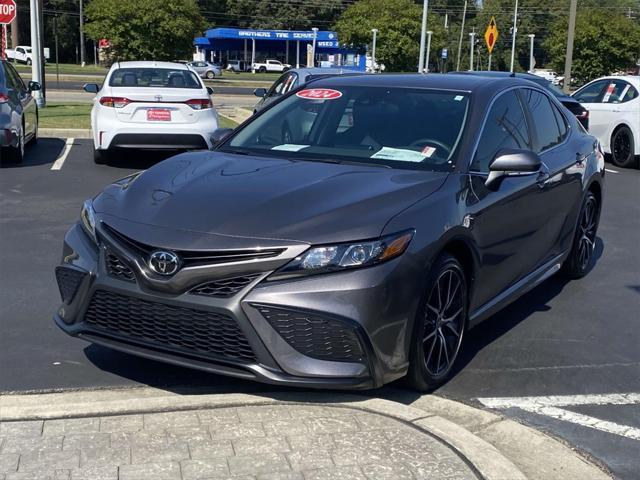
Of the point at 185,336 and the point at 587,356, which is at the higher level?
the point at 185,336

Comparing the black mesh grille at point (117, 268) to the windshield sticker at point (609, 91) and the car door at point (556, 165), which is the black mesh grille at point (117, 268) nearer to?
the car door at point (556, 165)

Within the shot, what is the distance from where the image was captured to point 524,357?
17.6 feet

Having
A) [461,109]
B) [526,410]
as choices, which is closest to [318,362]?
[526,410]

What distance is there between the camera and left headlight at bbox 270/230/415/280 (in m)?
3.98

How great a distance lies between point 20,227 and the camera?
8.28 metres

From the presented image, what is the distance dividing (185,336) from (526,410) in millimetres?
1813

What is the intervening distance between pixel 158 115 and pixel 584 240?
6710mm

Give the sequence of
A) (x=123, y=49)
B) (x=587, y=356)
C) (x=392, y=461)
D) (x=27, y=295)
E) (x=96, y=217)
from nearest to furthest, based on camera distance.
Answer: (x=392, y=461) → (x=96, y=217) → (x=587, y=356) → (x=27, y=295) → (x=123, y=49)

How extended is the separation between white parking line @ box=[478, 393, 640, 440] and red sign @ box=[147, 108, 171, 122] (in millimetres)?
8285

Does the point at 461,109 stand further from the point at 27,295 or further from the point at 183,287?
the point at 27,295

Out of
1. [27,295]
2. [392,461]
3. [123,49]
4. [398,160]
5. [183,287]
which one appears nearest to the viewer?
[392,461]

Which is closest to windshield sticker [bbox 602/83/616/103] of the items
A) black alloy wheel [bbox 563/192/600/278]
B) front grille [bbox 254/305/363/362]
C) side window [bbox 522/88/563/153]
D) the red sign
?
the red sign

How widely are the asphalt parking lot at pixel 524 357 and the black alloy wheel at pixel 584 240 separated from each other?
0.13 metres

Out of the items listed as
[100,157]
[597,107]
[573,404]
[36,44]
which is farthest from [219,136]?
Result: [36,44]
